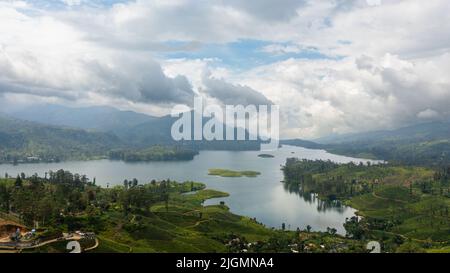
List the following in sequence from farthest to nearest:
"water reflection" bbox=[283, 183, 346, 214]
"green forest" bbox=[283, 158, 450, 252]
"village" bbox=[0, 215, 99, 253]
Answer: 1. "water reflection" bbox=[283, 183, 346, 214]
2. "green forest" bbox=[283, 158, 450, 252]
3. "village" bbox=[0, 215, 99, 253]

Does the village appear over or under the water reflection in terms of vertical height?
over

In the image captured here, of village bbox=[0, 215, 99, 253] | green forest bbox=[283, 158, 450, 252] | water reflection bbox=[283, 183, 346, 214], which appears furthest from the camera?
water reflection bbox=[283, 183, 346, 214]

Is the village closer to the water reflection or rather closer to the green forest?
the green forest

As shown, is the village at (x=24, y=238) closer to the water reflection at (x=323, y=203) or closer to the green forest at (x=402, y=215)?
the green forest at (x=402, y=215)

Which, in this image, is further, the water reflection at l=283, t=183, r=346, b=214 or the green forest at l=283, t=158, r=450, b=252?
the water reflection at l=283, t=183, r=346, b=214

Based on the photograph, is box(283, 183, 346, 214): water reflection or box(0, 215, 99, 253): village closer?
box(0, 215, 99, 253): village

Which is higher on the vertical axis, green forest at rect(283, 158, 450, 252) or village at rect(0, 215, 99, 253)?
village at rect(0, 215, 99, 253)

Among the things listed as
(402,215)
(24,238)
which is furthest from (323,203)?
(24,238)

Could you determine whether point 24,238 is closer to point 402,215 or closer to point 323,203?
point 402,215

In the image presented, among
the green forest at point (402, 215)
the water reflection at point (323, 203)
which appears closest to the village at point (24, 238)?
the green forest at point (402, 215)

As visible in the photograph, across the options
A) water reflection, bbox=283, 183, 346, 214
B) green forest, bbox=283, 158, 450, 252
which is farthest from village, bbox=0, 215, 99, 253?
water reflection, bbox=283, 183, 346, 214
